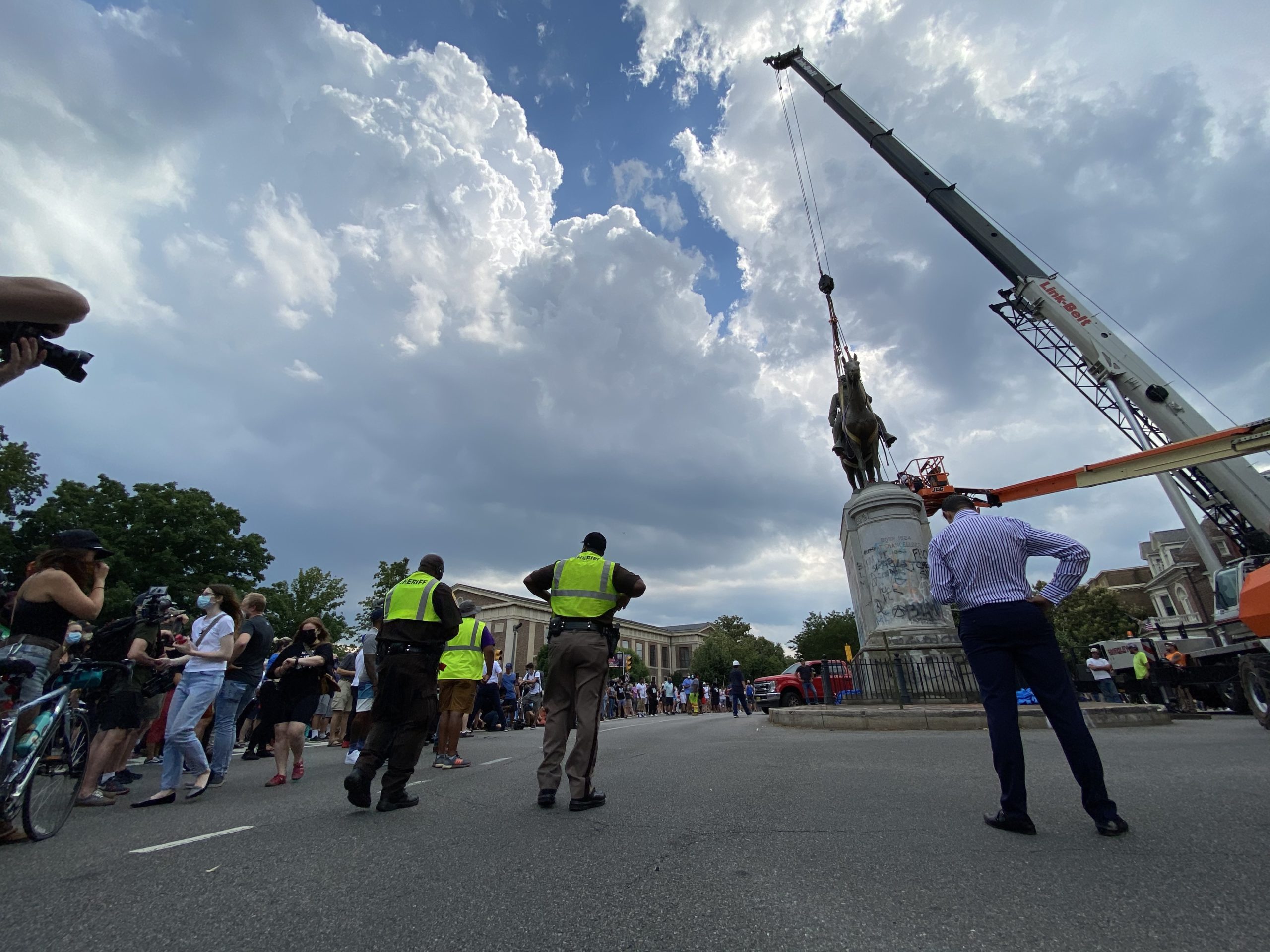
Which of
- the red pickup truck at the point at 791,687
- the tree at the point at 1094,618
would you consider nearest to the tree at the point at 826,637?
the tree at the point at 1094,618

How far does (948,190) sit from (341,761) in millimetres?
24382

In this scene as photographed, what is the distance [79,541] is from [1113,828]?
6106 mm

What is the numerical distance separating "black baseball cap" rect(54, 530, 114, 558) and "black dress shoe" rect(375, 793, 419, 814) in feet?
7.90

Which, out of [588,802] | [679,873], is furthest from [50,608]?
[679,873]

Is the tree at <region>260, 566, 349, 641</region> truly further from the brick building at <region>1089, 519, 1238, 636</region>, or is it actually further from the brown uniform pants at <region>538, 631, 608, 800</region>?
the brick building at <region>1089, 519, 1238, 636</region>

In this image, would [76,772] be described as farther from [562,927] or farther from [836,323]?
[836,323]

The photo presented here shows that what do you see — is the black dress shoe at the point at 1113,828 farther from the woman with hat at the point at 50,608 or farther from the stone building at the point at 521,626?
the stone building at the point at 521,626

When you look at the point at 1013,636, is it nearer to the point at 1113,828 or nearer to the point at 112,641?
the point at 1113,828

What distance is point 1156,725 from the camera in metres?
9.42

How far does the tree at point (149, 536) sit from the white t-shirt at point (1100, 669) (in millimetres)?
33009

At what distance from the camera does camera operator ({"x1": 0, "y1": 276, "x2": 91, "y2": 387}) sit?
5.18ft

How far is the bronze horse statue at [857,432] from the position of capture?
54.0ft

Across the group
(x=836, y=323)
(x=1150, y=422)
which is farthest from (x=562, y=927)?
(x=836, y=323)

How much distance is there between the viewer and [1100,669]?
1577 cm
